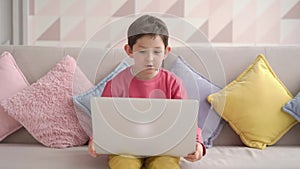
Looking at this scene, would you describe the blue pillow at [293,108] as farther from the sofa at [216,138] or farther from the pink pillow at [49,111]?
the pink pillow at [49,111]

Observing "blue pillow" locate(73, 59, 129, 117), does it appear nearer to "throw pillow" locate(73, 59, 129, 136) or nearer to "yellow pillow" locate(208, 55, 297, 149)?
"throw pillow" locate(73, 59, 129, 136)

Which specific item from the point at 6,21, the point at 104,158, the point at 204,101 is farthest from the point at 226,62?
the point at 6,21

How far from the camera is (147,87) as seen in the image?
1869 millimetres

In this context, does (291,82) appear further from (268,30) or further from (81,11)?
(81,11)

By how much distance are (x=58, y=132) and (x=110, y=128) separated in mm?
534

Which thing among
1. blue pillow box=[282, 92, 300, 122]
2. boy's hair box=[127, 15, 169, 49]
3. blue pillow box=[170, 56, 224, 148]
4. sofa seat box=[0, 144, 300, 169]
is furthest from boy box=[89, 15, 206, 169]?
blue pillow box=[282, 92, 300, 122]

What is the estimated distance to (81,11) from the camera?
346cm

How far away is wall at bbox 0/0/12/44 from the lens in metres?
3.20

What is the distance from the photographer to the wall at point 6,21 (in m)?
3.20

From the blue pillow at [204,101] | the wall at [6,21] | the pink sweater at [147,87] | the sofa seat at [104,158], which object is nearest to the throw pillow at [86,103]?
the sofa seat at [104,158]

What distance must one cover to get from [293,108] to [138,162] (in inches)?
33.1

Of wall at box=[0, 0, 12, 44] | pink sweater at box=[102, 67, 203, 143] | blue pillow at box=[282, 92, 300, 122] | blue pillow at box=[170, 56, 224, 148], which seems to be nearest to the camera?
pink sweater at box=[102, 67, 203, 143]

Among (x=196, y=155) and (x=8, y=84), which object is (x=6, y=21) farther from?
(x=196, y=155)

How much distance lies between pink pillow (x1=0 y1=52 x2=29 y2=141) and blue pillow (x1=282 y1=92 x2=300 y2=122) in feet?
3.94
